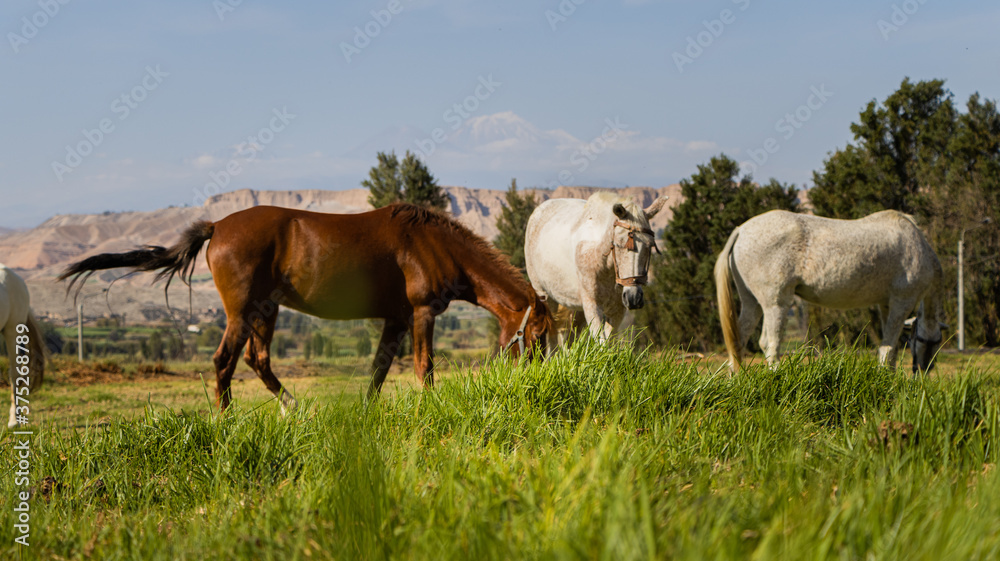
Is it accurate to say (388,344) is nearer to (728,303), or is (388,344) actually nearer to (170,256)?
(170,256)

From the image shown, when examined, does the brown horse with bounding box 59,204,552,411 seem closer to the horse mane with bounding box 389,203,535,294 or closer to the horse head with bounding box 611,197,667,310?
the horse mane with bounding box 389,203,535,294

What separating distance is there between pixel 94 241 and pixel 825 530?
227 meters

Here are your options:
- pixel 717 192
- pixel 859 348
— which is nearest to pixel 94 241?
pixel 717 192

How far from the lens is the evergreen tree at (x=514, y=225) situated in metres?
21.3

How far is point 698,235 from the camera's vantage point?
71.8 feet

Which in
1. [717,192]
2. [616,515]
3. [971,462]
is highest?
[717,192]

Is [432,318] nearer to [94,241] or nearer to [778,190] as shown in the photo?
[778,190]

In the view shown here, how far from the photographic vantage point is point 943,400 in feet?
10.9

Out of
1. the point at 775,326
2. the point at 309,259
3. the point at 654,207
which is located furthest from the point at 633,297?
the point at 309,259

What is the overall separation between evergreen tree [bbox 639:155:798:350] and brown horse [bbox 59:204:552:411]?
15336 millimetres

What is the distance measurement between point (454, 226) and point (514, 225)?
15.7 m

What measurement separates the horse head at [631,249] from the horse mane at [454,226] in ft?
3.69

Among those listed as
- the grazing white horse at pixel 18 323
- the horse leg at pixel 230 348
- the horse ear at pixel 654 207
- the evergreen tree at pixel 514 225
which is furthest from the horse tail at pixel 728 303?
the evergreen tree at pixel 514 225

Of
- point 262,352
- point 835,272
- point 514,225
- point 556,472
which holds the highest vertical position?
point 514,225
